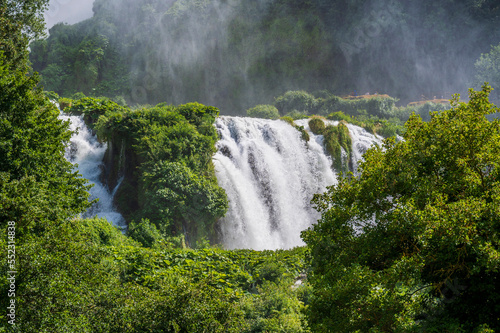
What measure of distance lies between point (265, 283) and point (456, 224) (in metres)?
7.93

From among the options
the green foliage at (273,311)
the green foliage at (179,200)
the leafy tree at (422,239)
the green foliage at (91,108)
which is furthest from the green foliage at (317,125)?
the leafy tree at (422,239)

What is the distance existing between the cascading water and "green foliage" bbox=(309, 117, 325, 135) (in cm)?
47

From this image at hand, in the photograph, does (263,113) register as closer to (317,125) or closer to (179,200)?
(317,125)

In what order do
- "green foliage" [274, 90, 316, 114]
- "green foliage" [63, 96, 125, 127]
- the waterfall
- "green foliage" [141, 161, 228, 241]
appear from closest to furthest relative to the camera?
1. "green foliage" [141, 161, 228, 241]
2. the waterfall
3. "green foliage" [63, 96, 125, 127]
4. "green foliage" [274, 90, 316, 114]

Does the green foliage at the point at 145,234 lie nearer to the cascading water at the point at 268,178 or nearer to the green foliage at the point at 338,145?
the cascading water at the point at 268,178

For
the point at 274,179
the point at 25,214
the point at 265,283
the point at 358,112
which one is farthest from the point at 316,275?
the point at 358,112

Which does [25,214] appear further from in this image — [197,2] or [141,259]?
[197,2]

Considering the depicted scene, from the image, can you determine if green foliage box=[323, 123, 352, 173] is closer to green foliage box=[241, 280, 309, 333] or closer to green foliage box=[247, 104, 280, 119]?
green foliage box=[247, 104, 280, 119]

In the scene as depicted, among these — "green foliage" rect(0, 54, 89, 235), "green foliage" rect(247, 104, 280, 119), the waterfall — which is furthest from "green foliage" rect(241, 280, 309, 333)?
"green foliage" rect(247, 104, 280, 119)

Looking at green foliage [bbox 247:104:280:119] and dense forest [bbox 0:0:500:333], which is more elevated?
green foliage [bbox 247:104:280:119]

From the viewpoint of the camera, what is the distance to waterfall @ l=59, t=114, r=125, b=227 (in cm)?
1831

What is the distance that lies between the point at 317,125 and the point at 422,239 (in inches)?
874

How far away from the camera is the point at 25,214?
8.80 m

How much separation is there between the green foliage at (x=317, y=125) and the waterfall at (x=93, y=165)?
13628mm
